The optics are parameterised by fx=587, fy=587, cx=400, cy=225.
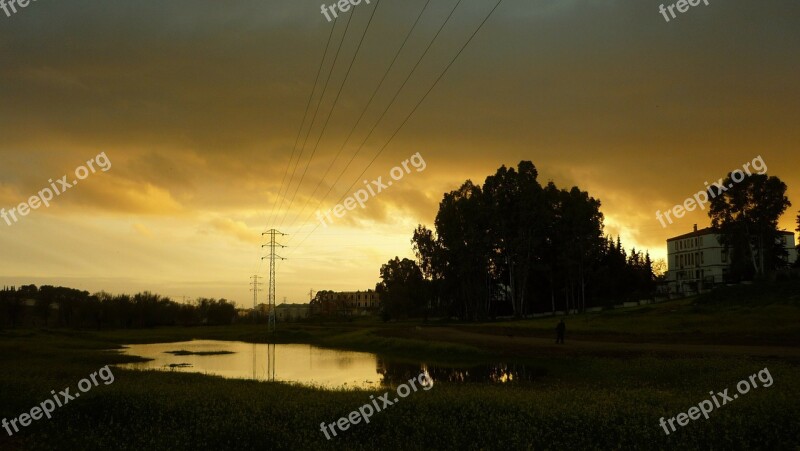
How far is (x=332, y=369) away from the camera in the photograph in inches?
1866

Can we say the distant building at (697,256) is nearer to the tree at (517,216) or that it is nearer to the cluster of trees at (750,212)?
the cluster of trees at (750,212)

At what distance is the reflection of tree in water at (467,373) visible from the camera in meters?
35.9

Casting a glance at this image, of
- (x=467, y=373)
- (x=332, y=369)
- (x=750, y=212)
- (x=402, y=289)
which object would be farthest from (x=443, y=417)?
(x=402, y=289)

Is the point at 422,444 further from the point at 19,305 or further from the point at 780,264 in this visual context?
the point at 19,305

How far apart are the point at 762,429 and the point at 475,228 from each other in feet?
255

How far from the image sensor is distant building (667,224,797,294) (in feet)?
449

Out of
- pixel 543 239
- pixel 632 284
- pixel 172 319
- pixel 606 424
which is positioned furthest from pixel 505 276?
pixel 172 319

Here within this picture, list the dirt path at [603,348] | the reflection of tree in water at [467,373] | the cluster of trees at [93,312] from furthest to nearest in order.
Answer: the cluster of trees at [93,312]
the dirt path at [603,348]
the reflection of tree in water at [467,373]

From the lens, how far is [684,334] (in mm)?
49438

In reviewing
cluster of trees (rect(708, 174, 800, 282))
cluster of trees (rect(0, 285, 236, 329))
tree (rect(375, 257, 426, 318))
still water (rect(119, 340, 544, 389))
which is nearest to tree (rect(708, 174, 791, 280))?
cluster of trees (rect(708, 174, 800, 282))

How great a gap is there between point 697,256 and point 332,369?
126 m

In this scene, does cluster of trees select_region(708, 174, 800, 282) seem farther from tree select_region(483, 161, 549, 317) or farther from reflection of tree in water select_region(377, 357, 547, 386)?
reflection of tree in water select_region(377, 357, 547, 386)

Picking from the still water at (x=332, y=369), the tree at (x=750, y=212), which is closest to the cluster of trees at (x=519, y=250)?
the tree at (x=750, y=212)

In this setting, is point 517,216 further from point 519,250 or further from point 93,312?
point 93,312
